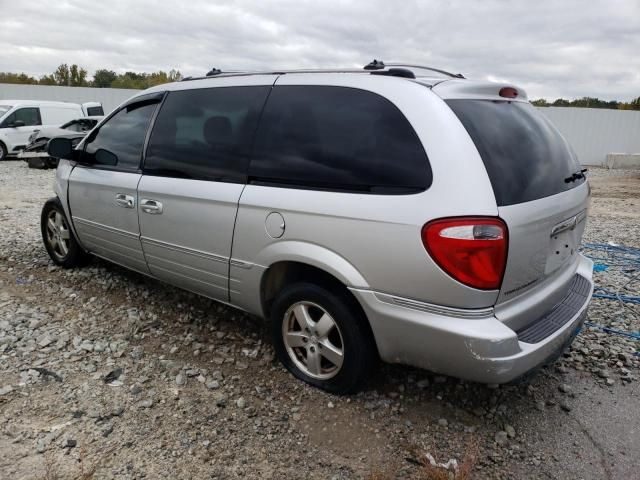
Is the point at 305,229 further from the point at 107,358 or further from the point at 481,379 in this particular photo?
the point at 107,358

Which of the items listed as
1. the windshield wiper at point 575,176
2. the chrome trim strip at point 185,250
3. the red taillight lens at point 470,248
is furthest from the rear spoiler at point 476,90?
the chrome trim strip at point 185,250

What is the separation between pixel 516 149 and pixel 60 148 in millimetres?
3587

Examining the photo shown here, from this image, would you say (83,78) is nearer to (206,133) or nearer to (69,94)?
(69,94)

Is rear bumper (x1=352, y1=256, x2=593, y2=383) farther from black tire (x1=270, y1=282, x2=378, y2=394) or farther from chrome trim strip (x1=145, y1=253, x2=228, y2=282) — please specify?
chrome trim strip (x1=145, y1=253, x2=228, y2=282)

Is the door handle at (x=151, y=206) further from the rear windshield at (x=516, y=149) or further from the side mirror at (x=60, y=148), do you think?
the rear windshield at (x=516, y=149)

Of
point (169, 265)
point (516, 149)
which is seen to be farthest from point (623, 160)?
point (169, 265)

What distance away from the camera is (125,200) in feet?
11.9

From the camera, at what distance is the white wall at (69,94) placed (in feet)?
82.8

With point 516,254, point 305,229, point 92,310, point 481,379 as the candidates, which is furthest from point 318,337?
point 92,310

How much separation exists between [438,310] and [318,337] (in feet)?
2.64

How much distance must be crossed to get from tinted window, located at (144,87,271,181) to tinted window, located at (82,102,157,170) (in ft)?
0.59

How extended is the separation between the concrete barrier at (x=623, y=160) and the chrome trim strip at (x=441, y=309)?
21.8m

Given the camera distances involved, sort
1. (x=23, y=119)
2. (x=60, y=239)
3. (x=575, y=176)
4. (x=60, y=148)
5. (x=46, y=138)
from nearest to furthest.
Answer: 1. (x=575, y=176)
2. (x=60, y=148)
3. (x=60, y=239)
4. (x=46, y=138)
5. (x=23, y=119)

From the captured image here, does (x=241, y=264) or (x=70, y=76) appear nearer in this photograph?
(x=241, y=264)
